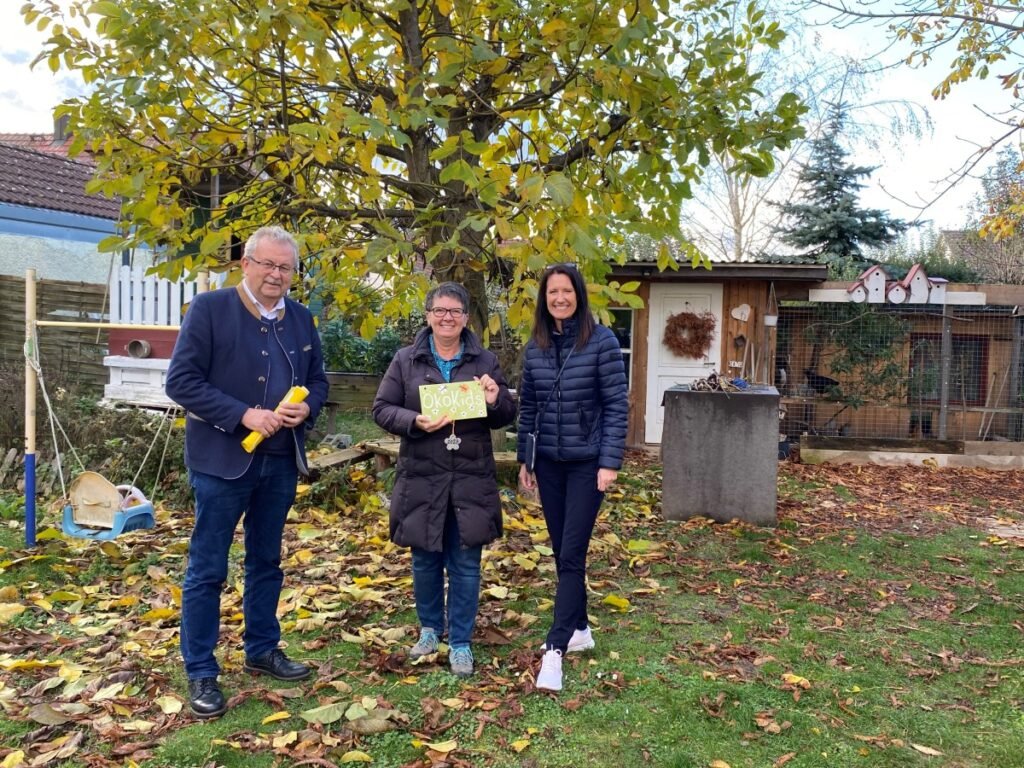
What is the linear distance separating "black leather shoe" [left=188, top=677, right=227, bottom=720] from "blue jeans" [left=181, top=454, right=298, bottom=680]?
0.10 feet

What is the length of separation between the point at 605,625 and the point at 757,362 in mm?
7599

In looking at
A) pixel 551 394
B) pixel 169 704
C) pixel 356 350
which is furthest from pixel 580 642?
pixel 356 350

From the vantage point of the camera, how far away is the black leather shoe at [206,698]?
3146mm

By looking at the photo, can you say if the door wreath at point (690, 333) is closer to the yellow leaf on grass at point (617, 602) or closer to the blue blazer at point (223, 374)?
the yellow leaf on grass at point (617, 602)

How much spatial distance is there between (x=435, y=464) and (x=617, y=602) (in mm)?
1689

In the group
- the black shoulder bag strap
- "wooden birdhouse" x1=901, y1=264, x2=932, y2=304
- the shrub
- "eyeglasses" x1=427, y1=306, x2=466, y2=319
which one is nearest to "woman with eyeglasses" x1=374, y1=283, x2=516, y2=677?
"eyeglasses" x1=427, y1=306, x2=466, y2=319

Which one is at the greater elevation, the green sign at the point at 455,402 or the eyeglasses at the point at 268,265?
the eyeglasses at the point at 268,265

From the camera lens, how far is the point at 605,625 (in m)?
4.33

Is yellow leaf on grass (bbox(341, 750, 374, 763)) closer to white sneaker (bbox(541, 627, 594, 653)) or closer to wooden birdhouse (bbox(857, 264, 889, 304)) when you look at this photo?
white sneaker (bbox(541, 627, 594, 653))

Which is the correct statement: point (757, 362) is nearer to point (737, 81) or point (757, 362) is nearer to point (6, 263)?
point (737, 81)

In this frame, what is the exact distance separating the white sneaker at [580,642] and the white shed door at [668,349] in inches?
298

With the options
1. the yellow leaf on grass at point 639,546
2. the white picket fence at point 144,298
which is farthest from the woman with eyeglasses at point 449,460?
the white picket fence at point 144,298

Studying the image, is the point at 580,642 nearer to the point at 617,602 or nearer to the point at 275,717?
the point at 617,602

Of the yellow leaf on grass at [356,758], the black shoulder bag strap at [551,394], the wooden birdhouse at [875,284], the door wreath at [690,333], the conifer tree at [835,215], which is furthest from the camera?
the conifer tree at [835,215]
